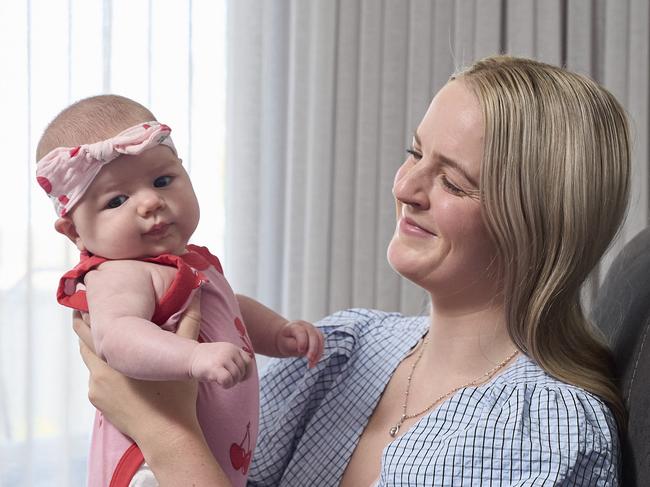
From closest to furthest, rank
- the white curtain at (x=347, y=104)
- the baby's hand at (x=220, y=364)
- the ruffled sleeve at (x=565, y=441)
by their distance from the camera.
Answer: the baby's hand at (x=220, y=364) → the ruffled sleeve at (x=565, y=441) → the white curtain at (x=347, y=104)

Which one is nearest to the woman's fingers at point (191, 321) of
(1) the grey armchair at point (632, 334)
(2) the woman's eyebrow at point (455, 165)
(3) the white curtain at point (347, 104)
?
(2) the woman's eyebrow at point (455, 165)

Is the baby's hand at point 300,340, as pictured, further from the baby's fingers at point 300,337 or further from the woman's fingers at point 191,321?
the woman's fingers at point 191,321

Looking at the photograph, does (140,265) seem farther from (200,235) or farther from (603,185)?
(200,235)

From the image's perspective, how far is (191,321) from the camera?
4.09 feet

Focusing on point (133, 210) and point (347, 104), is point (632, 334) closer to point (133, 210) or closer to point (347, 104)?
point (133, 210)

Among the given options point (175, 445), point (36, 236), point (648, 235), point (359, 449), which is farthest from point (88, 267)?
point (36, 236)

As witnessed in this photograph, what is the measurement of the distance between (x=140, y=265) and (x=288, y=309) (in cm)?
185

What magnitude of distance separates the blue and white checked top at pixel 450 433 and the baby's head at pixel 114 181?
457mm

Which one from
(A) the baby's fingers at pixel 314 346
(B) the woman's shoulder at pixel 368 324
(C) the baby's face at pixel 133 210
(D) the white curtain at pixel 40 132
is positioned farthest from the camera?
(D) the white curtain at pixel 40 132

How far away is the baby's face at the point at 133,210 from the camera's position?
1271mm

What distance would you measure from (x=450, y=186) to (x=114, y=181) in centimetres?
52

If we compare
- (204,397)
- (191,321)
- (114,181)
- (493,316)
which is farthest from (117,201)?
(493,316)

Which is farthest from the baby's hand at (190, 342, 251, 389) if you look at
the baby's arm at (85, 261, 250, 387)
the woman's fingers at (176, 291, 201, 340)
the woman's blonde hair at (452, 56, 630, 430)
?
the woman's blonde hair at (452, 56, 630, 430)

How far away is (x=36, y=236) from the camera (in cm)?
278
